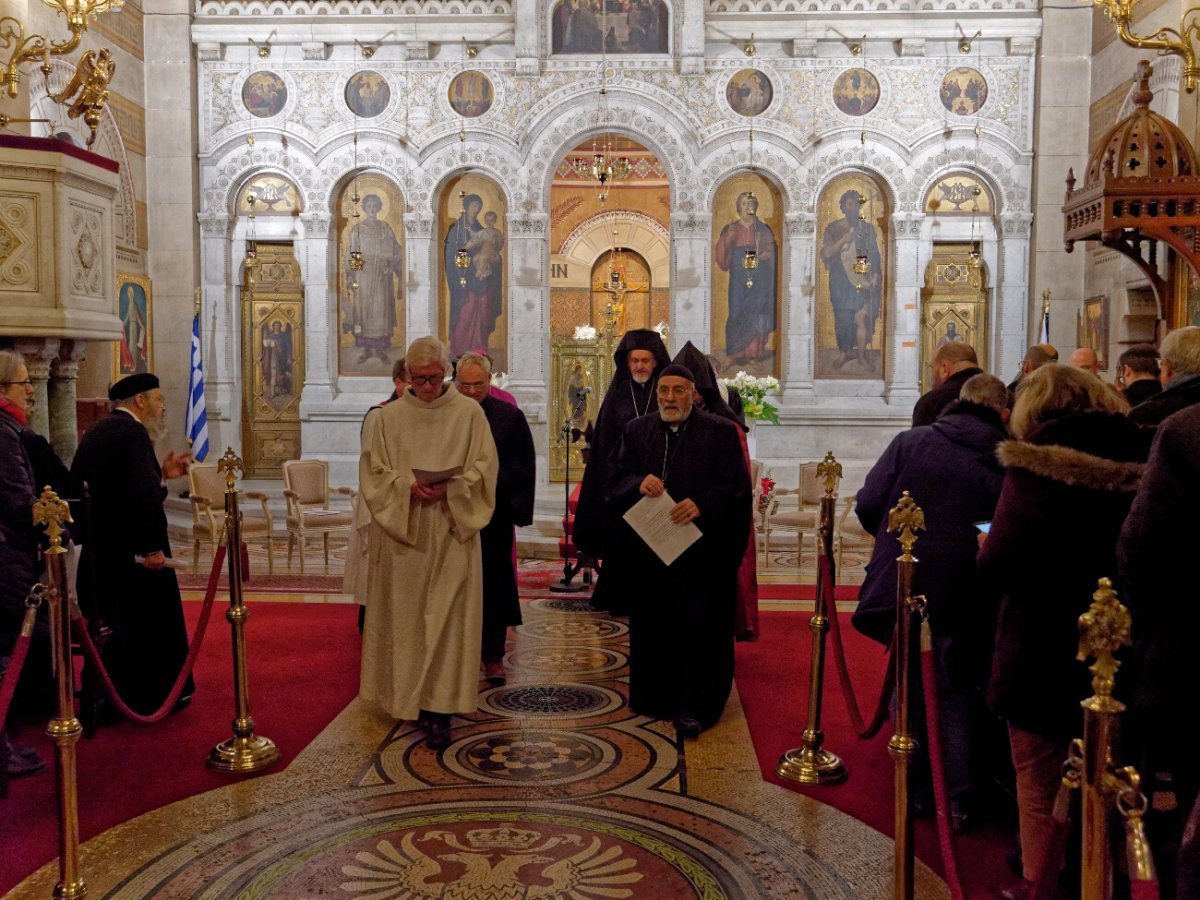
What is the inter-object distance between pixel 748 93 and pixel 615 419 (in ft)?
29.4

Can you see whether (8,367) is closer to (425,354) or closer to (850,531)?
(425,354)

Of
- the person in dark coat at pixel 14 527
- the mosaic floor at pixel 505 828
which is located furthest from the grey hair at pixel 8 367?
the mosaic floor at pixel 505 828

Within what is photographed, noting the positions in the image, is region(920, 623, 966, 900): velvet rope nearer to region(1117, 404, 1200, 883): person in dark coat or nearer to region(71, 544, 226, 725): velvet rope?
region(1117, 404, 1200, 883): person in dark coat

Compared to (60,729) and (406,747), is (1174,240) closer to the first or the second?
(406,747)

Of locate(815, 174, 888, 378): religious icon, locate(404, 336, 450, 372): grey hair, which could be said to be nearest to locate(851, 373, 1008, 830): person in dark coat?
locate(404, 336, 450, 372): grey hair

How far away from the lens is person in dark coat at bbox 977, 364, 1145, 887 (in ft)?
9.96

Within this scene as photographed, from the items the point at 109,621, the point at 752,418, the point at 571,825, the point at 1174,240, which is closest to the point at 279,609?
the point at 109,621

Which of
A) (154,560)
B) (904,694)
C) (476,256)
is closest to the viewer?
(904,694)

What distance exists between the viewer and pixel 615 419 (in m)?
6.48

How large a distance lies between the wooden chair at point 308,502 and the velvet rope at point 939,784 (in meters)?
6.80

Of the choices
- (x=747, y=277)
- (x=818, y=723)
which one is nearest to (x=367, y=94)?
(x=747, y=277)

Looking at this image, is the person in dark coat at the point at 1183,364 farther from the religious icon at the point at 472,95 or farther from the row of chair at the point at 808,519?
the religious icon at the point at 472,95

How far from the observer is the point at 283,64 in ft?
46.5

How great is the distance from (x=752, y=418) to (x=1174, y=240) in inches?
170
